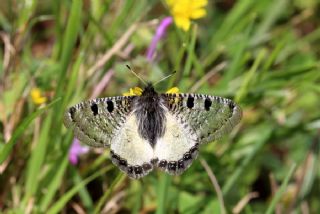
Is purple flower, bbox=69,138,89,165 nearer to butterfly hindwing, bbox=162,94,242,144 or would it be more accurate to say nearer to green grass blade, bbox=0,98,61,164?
green grass blade, bbox=0,98,61,164

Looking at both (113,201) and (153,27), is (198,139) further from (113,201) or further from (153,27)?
(153,27)

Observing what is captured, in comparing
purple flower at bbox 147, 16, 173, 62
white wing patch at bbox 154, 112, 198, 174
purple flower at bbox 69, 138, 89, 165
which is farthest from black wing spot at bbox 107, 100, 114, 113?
purple flower at bbox 147, 16, 173, 62

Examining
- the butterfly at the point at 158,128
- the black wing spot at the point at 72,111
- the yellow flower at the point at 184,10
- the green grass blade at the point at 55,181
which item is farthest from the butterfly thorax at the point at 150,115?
the yellow flower at the point at 184,10

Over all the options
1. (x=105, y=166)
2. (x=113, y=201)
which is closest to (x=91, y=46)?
(x=105, y=166)

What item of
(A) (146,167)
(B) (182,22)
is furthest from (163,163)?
(B) (182,22)

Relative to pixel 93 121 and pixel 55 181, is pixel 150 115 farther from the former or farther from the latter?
pixel 55 181

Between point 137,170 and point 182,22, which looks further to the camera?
point 182,22
